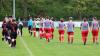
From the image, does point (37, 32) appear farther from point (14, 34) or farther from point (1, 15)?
point (1, 15)

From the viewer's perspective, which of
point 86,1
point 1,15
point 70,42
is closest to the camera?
point 70,42

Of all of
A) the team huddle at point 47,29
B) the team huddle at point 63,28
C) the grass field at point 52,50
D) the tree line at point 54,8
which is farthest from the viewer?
the tree line at point 54,8

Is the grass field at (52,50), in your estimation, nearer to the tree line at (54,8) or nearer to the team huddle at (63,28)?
the team huddle at (63,28)

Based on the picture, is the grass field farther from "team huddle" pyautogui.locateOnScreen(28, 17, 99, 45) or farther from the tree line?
the tree line

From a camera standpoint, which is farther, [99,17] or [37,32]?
[99,17]

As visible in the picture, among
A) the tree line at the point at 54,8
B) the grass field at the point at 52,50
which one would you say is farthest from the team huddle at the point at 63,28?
the tree line at the point at 54,8

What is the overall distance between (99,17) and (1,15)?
63.0ft

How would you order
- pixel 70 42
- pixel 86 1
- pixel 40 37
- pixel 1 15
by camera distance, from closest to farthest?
pixel 70 42 < pixel 40 37 < pixel 1 15 < pixel 86 1

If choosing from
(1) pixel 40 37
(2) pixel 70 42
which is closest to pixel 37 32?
(1) pixel 40 37

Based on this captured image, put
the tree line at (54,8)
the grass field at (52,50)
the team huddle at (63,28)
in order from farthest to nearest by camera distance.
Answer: the tree line at (54,8) < the team huddle at (63,28) < the grass field at (52,50)

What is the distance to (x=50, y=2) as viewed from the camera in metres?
95.9

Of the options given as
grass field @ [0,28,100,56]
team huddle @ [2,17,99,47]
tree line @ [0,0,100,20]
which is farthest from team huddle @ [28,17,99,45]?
tree line @ [0,0,100,20]

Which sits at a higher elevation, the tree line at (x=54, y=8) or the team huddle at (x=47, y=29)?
the team huddle at (x=47, y=29)

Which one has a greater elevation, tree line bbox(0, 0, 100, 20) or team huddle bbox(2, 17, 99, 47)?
team huddle bbox(2, 17, 99, 47)
